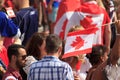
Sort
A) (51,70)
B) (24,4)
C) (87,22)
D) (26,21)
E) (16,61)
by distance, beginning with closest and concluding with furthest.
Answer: (51,70) → (16,61) → (87,22) → (26,21) → (24,4)

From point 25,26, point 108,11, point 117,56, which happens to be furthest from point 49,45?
point 108,11

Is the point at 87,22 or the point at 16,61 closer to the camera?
the point at 16,61

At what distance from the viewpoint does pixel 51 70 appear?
19.9 ft

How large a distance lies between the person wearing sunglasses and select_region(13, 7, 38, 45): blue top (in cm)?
222

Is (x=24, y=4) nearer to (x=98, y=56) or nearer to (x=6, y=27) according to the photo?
(x=6, y=27)

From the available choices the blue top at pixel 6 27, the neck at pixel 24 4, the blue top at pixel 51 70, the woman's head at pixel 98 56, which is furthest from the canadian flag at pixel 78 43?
the neck at pixel 24 4

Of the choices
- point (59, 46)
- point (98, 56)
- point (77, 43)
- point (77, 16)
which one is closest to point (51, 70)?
point (59, 46)

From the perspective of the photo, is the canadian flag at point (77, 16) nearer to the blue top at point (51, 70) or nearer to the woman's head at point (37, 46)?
the woman's head at point (37, 46)

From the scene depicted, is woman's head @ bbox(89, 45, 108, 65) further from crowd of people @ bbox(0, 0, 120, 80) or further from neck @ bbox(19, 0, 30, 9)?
neck @ bbox(19, 0, 30, 9)

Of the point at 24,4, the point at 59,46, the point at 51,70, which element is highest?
the point at 59,46

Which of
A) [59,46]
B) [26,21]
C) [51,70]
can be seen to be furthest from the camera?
[26,21]

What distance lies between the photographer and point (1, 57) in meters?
7.64

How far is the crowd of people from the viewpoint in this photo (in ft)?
19.9

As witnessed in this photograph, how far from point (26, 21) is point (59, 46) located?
3290 mm
